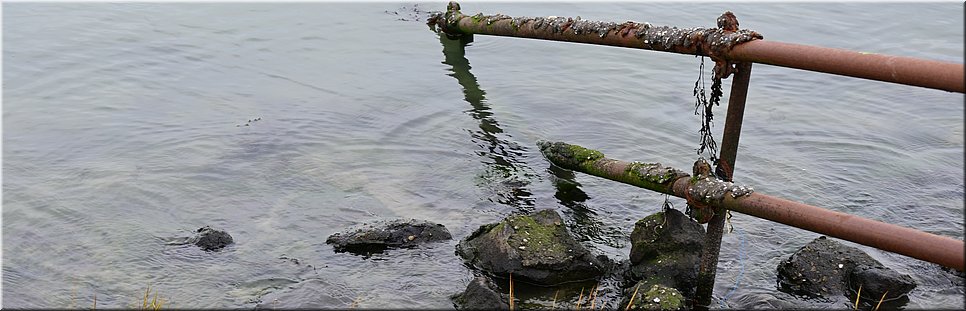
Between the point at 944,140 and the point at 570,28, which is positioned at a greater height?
the point at 570,28

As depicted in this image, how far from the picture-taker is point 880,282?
5.93 metres

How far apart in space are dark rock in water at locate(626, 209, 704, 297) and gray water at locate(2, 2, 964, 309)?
0.28 m

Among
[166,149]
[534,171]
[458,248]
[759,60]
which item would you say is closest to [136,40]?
[166,149]

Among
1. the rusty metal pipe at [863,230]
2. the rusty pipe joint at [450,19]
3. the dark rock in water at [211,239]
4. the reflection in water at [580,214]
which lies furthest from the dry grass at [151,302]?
the rusty pipe joint at [450,19]

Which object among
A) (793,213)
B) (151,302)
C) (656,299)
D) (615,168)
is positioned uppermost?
(793,213)

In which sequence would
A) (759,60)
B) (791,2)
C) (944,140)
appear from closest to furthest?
1. (759,60)
2. (944,140)
3. (791,2)

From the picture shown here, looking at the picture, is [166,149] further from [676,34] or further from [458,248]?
[676,34]

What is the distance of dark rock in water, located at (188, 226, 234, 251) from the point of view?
6633mm

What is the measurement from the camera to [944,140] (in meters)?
9.77

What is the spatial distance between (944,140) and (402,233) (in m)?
6.67

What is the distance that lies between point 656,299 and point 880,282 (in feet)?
5.70

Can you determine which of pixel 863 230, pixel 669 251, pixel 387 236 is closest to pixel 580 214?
pixel 669 251

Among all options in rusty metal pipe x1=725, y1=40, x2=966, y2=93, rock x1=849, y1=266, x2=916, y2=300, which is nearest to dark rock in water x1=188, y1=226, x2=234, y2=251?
rusty metal pipe x1=725, y1=40, x2=966, y2=93

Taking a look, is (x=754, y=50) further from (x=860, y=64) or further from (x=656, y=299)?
(x=656, y=299)
